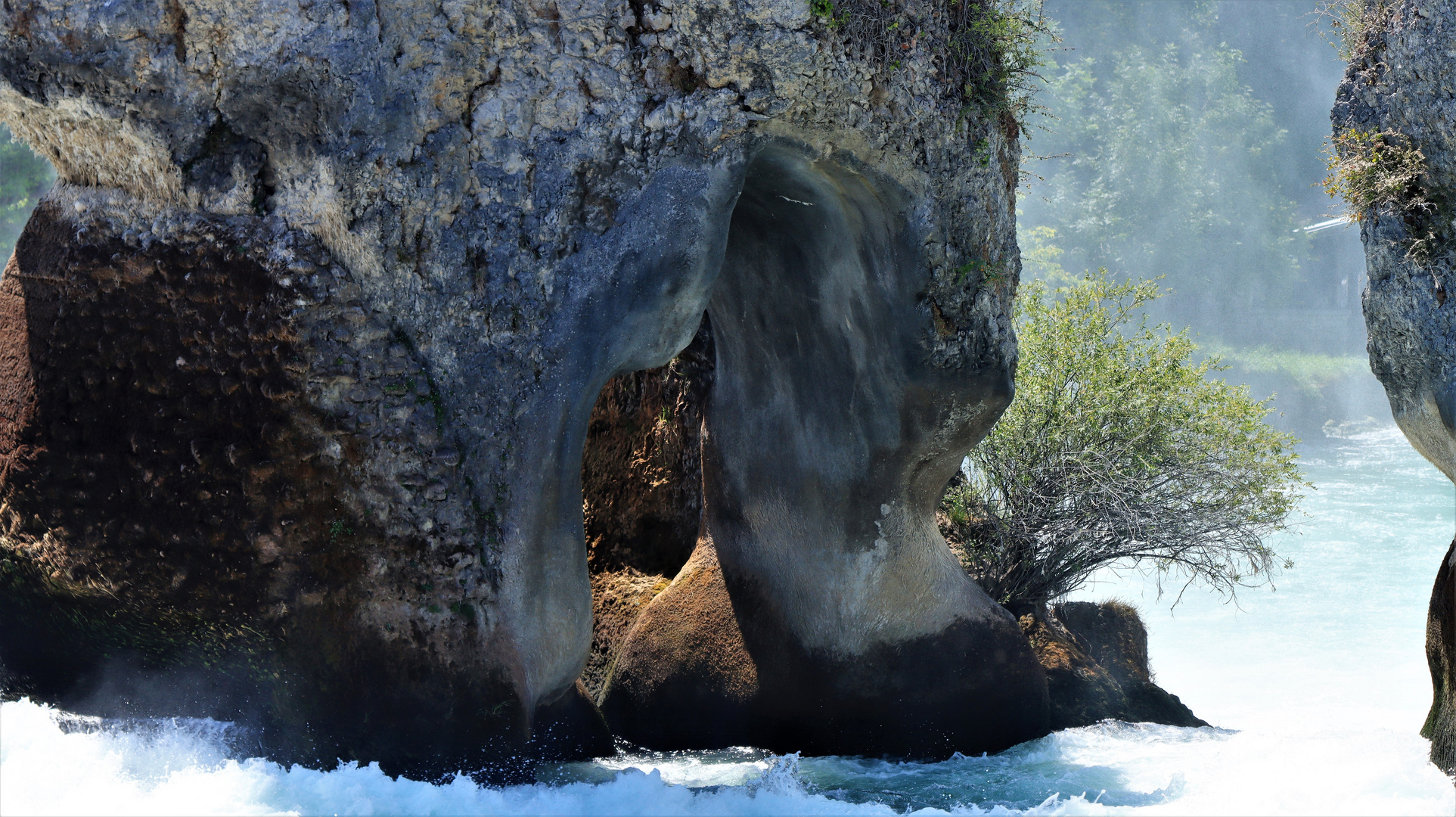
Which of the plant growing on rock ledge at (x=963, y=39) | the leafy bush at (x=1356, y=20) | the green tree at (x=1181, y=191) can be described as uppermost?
the green tree at (x=1181, y=191)

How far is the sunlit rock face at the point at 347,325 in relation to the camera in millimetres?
5055

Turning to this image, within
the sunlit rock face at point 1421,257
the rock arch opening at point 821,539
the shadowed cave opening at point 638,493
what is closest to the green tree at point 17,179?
the shadowed cave opening at point 638,493

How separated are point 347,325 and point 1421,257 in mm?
5603

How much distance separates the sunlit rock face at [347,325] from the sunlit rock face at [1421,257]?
10.6ft

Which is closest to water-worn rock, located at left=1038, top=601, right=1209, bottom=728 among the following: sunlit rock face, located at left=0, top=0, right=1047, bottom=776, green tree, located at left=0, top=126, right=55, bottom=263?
sunlit rock face, located at left=0, top=0, right=1047, bottom=776

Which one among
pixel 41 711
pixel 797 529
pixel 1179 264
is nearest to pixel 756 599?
pixel 797 529

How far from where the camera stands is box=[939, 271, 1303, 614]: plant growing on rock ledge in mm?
9023

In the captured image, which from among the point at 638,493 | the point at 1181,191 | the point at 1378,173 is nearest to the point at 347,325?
the point at 638,493

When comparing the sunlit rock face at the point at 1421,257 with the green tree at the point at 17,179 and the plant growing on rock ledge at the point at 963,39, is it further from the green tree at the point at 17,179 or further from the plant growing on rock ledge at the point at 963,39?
the green tree at the point at 17,179

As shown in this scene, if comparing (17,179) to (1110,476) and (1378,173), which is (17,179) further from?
(1378,173)

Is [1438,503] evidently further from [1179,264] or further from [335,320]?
[335,320]

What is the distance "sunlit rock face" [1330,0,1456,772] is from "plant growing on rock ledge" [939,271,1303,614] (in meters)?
2.40

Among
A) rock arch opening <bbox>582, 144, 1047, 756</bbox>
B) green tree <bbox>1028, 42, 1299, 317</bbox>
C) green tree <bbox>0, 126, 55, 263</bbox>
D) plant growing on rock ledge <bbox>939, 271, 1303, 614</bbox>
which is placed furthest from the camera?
green tree <bbox>1028, 42, 1299, 317</bbox>

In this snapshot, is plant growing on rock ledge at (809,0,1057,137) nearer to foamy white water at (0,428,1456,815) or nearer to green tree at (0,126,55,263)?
foamy white water at (0,428,1456,815)
